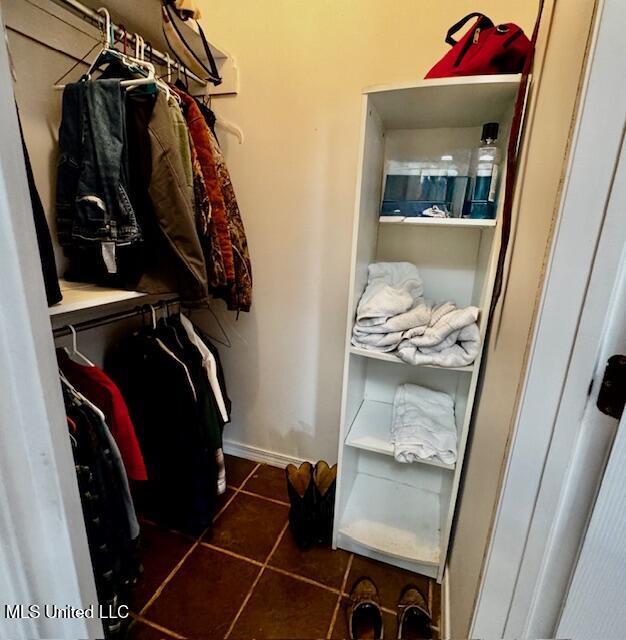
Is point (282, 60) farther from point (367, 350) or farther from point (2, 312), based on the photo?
point (2, 312)

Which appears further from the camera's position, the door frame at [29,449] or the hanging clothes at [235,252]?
the hanging clothes at [235,252]

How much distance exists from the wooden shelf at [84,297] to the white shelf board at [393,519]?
1141mm

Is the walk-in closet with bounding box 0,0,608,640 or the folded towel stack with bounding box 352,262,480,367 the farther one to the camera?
the folded towel stack with bounding box 352,262,480,367

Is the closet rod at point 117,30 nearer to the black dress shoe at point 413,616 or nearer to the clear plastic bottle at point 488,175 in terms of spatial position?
the clear plastic bottle at point 488,175

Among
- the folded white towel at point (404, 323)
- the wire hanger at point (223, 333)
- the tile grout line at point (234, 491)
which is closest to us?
the folded white towel at point (404, 323)

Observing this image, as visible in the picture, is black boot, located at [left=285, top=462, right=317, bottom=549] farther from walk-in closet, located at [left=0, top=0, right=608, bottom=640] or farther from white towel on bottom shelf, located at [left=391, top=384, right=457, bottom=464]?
white towel on bottom shelf, located at [left=391, top=384, right=457, bottom=464]

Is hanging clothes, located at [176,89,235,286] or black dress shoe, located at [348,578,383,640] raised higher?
hanging clothes, located at [176,89,235,286]

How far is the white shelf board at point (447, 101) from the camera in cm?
83

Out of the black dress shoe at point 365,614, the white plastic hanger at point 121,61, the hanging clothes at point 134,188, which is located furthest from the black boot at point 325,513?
the white plastic hanger at point 121,61

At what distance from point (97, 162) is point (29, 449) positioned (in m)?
0.78

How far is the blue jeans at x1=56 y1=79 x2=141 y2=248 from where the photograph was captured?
893 mm

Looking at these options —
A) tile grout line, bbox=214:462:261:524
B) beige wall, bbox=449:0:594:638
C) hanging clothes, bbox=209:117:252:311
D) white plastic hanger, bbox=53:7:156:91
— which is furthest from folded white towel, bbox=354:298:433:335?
tile grout line, bbox=214:462:261:524

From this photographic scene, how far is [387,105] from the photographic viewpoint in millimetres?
979

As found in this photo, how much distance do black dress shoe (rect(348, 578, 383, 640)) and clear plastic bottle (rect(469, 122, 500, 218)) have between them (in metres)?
1.17
